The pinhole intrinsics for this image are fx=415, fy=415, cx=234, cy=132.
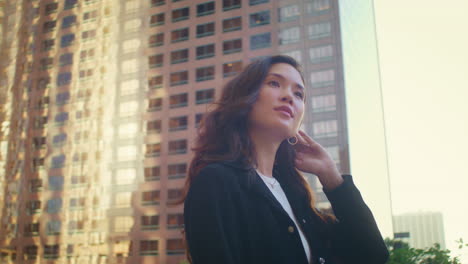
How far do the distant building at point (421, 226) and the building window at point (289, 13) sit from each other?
10.5 meters

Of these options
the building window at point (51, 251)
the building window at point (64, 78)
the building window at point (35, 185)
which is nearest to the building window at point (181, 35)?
the building window at point (64, 78)

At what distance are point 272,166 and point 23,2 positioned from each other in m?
9.81

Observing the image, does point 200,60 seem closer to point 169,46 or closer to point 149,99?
point 169,46

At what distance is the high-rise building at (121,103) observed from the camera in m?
10.4

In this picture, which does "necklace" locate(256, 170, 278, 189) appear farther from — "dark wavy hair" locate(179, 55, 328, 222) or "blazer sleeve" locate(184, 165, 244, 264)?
"blazer sleeve" locate(184, 165, 244, 264)

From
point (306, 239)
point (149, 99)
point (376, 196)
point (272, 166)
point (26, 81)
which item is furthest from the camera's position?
point (149, 99)

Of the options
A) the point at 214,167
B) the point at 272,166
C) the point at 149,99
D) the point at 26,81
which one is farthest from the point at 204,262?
the point at 149,99

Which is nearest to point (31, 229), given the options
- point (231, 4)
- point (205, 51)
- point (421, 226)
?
point (205, 51)

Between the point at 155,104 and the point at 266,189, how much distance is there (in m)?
16.2

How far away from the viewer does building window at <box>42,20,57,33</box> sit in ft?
37.7

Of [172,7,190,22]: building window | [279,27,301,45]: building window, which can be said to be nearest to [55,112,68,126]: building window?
[172,7,190,22]: building window

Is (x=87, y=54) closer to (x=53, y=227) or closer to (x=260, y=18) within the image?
(x=53, y=227)

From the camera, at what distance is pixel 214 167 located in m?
0.84

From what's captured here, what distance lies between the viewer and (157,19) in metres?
16.4
